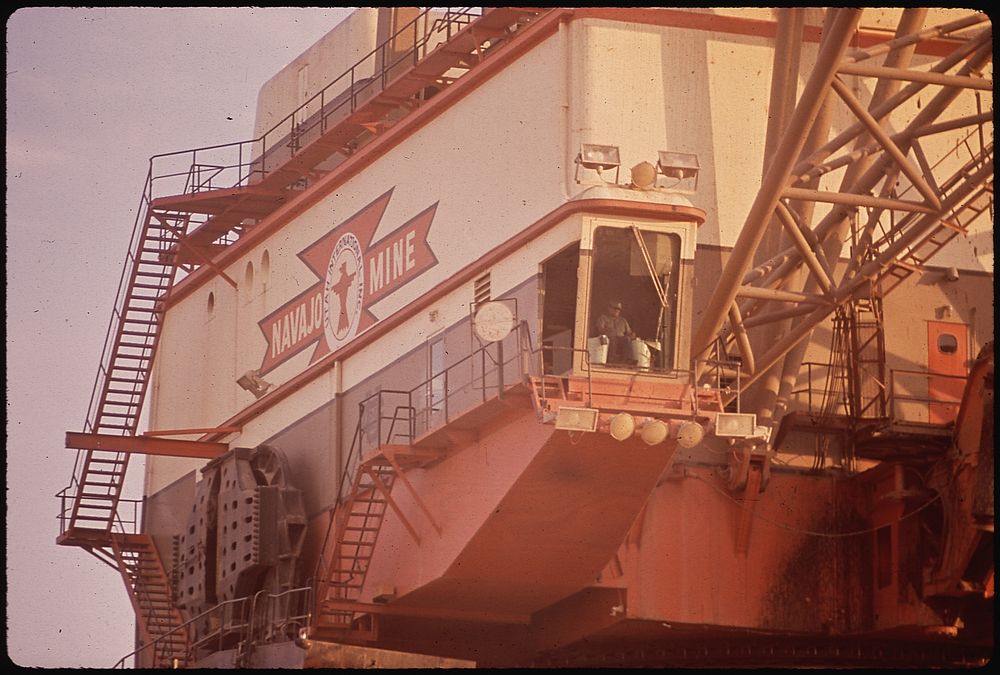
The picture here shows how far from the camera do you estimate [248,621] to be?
34.4m

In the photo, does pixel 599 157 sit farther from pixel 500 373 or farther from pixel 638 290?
pixel 500 373

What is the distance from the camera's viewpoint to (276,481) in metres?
34.9

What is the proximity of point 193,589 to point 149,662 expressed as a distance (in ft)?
12.9

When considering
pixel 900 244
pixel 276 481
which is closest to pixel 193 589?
pixel 276 481

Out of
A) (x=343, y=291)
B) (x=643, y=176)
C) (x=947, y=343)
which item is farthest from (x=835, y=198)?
(x=343, y=291)

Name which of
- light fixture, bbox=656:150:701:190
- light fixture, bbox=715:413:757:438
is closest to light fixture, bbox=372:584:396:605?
light fixture, bbox=715:413:757:438

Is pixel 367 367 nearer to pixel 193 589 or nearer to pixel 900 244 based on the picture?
pixel 193 589

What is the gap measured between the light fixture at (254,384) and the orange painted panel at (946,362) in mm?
12649

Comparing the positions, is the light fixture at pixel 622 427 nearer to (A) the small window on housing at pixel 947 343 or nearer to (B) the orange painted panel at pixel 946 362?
(B) the orange painted panel at pixel 946 362

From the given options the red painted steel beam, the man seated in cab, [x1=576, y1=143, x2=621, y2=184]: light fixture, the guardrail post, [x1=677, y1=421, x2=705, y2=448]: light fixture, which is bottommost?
[x1=677, y1=421, x2=705, y2=448]: light fixture

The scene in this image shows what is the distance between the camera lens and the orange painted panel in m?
31.3

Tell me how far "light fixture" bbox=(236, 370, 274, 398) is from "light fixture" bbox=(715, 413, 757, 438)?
545 inches

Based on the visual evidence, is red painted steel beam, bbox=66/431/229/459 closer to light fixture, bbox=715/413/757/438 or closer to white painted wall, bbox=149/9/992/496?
white painted wall, bbox=149/9/992/496

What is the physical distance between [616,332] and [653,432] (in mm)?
1618
